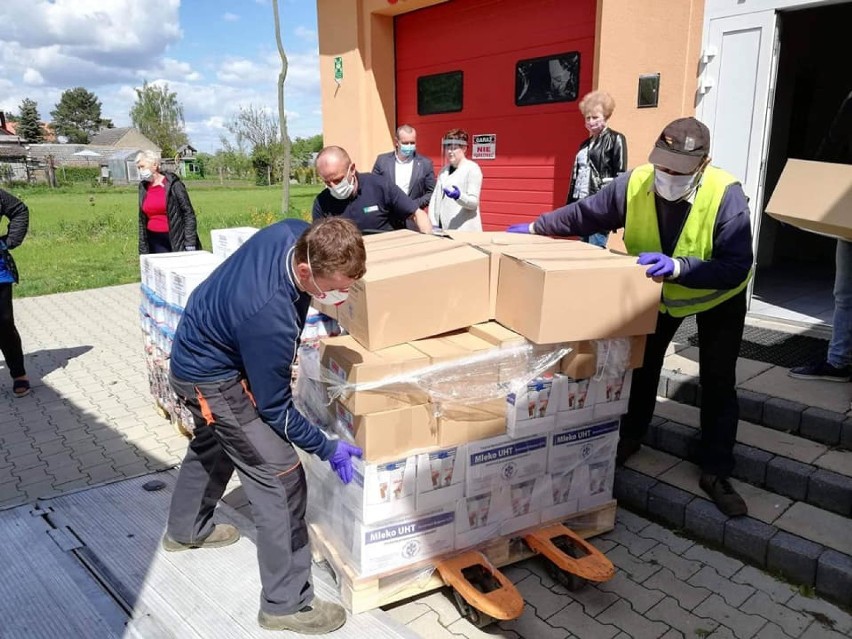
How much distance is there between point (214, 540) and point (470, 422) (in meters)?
1.42

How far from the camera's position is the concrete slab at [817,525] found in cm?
291

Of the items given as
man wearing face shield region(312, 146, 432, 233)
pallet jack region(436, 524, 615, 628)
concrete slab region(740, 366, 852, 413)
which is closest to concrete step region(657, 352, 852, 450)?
concrete slab region(740, 366, 852, 413)

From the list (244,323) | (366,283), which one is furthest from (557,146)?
(244,323)

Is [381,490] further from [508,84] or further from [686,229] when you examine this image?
[508,84]

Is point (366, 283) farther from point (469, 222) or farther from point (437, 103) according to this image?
point (437, 103)

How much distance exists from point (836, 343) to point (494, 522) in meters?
2.56

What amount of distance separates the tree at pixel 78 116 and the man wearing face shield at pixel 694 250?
103019 mm

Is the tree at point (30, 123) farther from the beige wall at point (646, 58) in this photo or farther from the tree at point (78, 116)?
the beige wall at point (646, 58)

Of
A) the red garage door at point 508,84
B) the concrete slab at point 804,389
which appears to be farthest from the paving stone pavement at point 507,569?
the red garage door at point 508,84

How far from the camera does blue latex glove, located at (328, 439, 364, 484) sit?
2557 millimetres

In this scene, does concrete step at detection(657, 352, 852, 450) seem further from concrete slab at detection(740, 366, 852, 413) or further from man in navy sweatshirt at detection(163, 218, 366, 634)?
man in navy sweatshirt at detection(163, 218, 366, 634)

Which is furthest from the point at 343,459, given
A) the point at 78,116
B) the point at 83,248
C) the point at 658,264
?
the point at 78,116

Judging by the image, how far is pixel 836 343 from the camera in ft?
12.9

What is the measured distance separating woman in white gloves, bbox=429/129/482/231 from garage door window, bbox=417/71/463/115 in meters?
2.71
